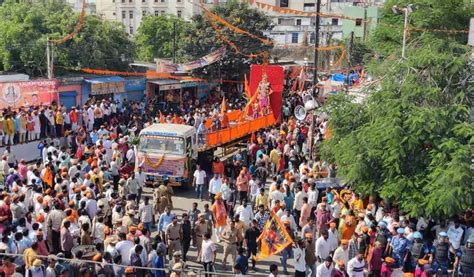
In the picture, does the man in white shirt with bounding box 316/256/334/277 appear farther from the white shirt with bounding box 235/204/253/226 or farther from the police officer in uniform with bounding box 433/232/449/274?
the white shirt with bounding box 235/204/253/226

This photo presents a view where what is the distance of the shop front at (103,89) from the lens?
30.6 meters

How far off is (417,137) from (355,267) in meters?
4.58

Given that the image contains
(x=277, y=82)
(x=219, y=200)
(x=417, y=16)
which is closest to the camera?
(x=219, y=200)

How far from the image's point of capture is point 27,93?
2475cm

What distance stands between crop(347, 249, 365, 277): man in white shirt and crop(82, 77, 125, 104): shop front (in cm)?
2095

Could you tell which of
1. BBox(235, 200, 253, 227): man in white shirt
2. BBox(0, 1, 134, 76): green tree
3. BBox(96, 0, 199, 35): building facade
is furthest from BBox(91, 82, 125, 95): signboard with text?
BBox(96, 0, 199, 35): building facade

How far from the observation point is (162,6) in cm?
8925

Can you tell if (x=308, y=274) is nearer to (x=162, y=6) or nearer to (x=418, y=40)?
(x=418, y=40)

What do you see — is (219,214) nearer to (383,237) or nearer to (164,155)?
(383,237)

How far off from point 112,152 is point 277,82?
11096 millimetres

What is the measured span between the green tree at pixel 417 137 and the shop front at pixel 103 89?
56.3 ft

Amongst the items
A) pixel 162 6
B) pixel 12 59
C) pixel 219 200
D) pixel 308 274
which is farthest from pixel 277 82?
pixel 162 6

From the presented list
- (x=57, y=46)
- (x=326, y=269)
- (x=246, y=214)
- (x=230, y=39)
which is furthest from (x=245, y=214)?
(x=57, y=46)

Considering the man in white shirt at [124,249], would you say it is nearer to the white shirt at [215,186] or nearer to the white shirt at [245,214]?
the white shirt at [245,214]
